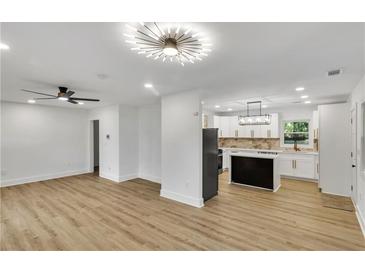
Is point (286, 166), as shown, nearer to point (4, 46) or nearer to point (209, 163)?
point (209, 163)

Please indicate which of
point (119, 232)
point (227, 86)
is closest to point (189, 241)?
point (119, 232)

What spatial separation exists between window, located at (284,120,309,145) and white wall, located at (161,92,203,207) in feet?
15.1

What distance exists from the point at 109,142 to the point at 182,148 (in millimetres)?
3318

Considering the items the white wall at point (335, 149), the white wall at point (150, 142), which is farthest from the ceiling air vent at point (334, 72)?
the white wall at point (150, 142)

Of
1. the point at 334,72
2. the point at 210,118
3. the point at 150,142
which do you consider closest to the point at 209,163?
the point at 150,142

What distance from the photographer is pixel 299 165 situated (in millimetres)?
5738

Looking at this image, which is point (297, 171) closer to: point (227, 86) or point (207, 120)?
point (207, 120)

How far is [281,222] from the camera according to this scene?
9.99ft

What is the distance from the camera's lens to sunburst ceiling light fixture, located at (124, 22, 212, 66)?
1.59 metres

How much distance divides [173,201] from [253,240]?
1999 mm

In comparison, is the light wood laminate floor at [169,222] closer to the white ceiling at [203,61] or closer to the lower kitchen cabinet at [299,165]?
the lower kitchen cabinet at [299,165]

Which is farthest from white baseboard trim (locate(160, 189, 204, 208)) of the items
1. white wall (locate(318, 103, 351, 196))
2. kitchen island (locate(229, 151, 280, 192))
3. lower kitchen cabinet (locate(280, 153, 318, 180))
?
lower kitchen cabinet (locate(280, 153, 318, 180))

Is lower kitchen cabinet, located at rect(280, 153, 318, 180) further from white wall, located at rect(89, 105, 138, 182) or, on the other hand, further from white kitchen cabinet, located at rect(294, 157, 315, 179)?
white wall, located at rect(89, 105, 138, 182)

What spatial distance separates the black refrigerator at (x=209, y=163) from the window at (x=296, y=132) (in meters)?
3.75
